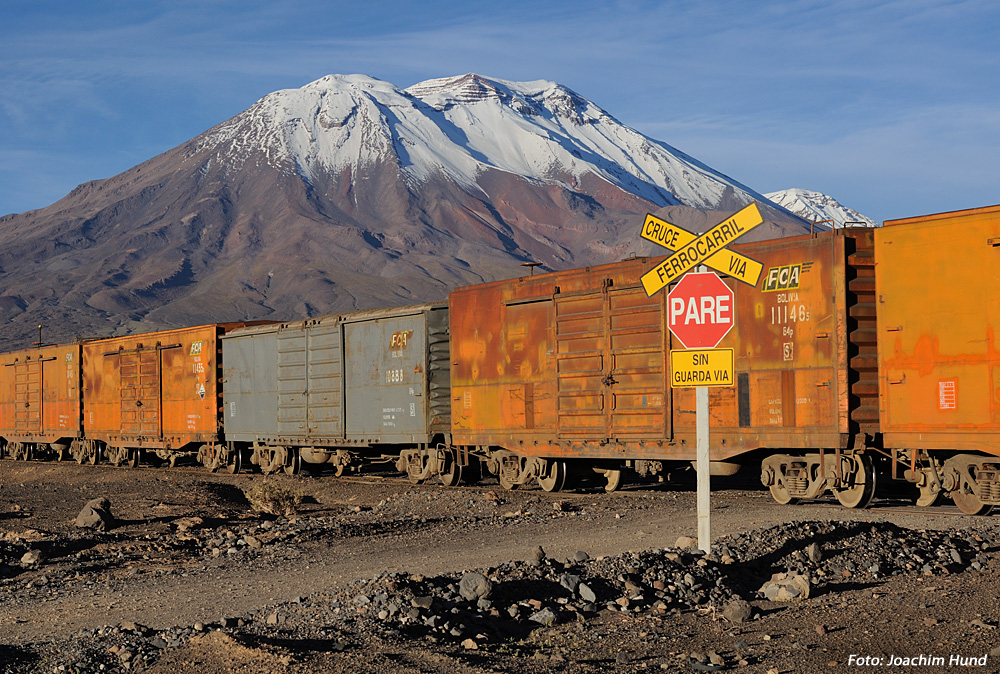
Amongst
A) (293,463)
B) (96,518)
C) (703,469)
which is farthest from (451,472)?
(703,469)

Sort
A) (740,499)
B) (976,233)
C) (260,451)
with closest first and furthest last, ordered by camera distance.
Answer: (976,233) → (740,499) → (260,451)

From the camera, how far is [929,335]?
45.0 feet

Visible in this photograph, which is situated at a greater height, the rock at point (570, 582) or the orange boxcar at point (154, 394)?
the orange boxcar at point (154, 394)

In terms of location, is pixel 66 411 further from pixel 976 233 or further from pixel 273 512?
pixel 976 233

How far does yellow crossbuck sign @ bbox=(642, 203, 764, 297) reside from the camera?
9.70 meters

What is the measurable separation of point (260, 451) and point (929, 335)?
17956 mm

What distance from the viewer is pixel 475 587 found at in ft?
28.0

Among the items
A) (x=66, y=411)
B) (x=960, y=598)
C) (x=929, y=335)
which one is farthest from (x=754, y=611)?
(x=66, y=411)

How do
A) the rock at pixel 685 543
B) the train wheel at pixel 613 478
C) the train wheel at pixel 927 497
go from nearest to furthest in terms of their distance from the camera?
1. the rock at pixel 685 543
2. the train wheel at pixel 927 497
3. the train wheel at pixel 613 478

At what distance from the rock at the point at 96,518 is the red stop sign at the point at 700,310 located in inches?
391

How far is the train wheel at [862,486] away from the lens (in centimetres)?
1445

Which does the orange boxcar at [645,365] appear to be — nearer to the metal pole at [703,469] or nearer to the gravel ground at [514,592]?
the gravel ground at [514,592]

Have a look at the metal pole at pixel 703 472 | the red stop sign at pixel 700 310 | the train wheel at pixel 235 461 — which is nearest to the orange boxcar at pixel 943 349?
the metal pole at pixel 703 472

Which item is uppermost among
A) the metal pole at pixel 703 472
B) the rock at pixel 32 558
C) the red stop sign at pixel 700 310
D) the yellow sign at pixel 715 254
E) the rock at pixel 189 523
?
the yellow sign at pixel 715 254
